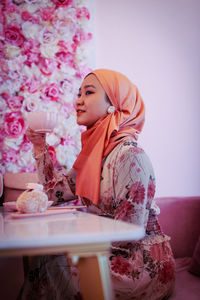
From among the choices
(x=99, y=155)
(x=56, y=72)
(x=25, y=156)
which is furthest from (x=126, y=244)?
(x=56, y=72)

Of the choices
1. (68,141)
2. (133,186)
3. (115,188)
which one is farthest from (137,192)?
(68,141)

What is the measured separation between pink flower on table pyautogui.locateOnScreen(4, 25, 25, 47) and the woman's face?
0.70 metres

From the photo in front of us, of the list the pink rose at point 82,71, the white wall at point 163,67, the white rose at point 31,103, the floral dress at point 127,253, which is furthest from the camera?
the white wall at point 163,67

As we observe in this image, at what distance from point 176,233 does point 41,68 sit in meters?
1.30

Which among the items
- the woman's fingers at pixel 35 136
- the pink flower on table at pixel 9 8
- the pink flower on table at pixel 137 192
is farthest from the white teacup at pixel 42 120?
the pink flower on table at pixel 9 8

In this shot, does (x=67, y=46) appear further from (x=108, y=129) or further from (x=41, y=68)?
(x=108, y=129)

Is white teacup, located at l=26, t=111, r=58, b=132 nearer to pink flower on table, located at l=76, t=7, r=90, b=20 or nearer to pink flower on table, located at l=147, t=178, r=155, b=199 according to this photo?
pink flower on table, located at l=147, t=178, r=155, b=199

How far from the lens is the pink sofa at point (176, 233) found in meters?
1.71

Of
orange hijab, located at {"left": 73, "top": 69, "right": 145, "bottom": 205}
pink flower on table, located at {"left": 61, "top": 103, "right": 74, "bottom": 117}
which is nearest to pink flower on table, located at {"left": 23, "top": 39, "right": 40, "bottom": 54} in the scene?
pink flower on table, located at {"left": 61, "top": 103, "right": 74, "bottom": 117}

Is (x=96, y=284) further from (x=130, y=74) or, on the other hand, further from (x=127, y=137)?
(x=130, y=74)

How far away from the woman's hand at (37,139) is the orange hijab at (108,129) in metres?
0.20

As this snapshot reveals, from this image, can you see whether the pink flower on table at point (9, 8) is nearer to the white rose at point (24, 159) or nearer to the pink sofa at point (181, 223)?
the white rose at point (24, 159)

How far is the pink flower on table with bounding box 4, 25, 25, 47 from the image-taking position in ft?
6.59

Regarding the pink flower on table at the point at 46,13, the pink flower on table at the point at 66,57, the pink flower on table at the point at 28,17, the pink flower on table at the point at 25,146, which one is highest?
the pink flower on table at the point at 46,13
